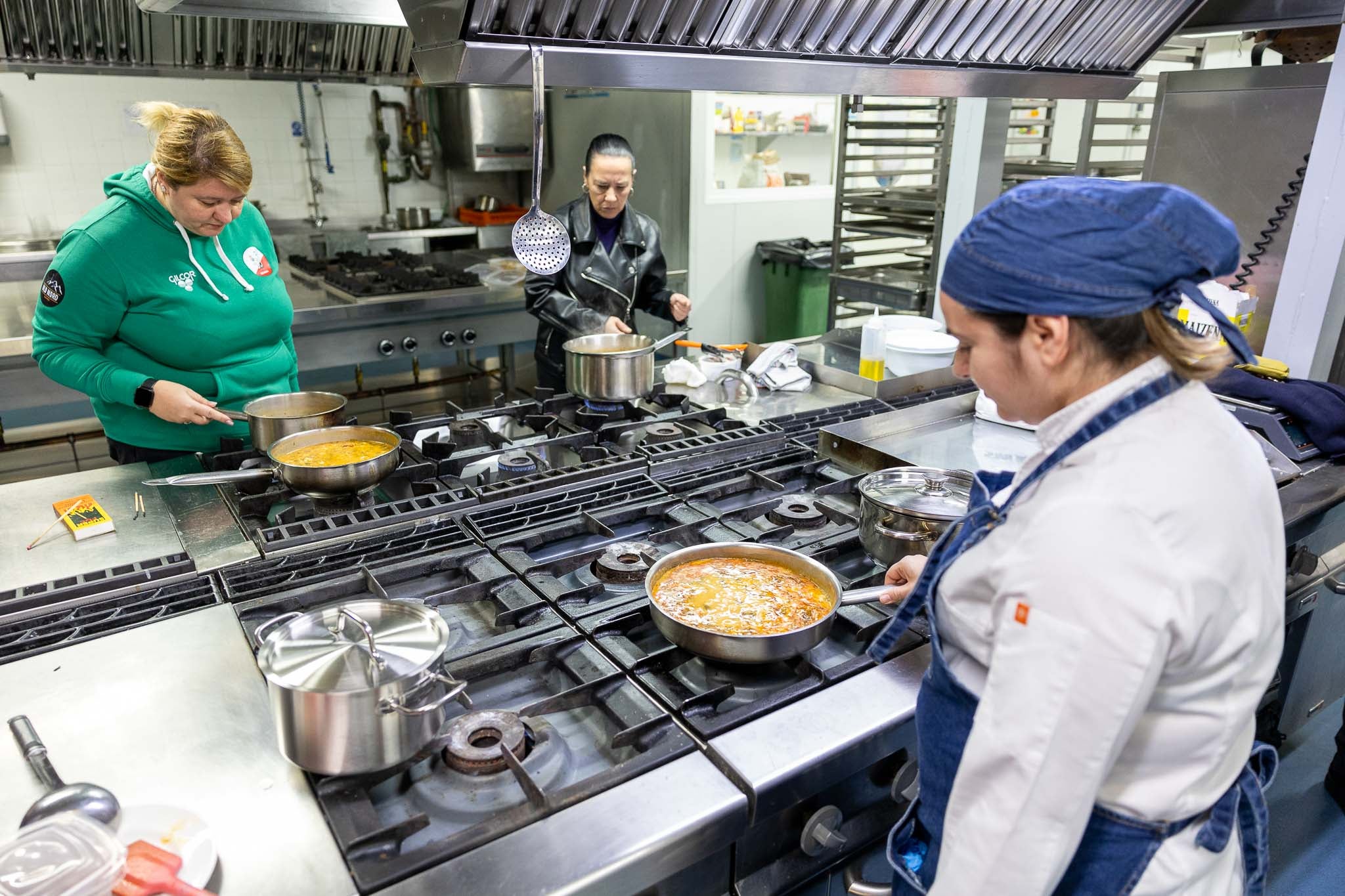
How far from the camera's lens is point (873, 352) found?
9.01ft

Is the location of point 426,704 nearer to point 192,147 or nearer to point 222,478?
point 222,478

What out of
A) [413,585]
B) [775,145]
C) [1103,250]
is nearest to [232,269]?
[413,585]

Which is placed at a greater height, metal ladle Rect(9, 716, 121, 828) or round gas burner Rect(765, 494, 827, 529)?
round gas burner Rect(765, 494, 827, 529)

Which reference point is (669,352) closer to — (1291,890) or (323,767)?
(1291,890)

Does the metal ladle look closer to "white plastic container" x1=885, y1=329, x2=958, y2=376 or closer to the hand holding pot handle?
the hand holding pot handle

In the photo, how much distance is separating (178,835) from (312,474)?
0.91m

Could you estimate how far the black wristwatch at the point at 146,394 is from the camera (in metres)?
2.08

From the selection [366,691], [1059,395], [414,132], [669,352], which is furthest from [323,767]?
[414,132]

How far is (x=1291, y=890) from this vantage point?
2.28m

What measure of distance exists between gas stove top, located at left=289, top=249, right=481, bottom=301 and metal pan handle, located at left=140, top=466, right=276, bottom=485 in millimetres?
2397

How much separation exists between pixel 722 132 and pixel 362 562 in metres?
5.23

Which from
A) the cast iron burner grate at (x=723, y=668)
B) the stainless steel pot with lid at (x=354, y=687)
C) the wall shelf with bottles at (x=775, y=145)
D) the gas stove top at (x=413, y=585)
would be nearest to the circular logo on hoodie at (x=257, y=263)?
the gas stove top at (x=413, y=585)

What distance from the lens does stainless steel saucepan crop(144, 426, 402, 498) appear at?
183cm

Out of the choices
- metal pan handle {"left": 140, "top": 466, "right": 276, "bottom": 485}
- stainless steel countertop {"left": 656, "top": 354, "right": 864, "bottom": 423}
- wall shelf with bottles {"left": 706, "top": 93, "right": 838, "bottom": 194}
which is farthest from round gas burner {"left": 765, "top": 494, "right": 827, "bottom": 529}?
wall shelf with bottles {"left": 706, "top": 93, "right": 838, "bottom": 194}
